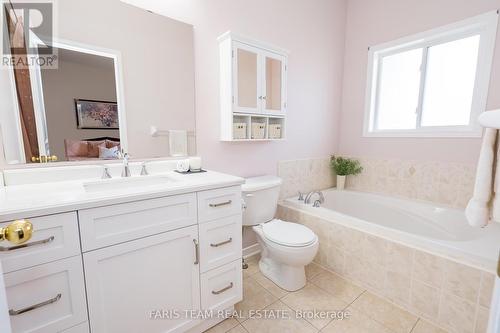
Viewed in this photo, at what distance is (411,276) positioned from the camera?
4.87 feet

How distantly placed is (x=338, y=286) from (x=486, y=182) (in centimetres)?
139

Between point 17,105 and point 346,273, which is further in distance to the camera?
point 346,273

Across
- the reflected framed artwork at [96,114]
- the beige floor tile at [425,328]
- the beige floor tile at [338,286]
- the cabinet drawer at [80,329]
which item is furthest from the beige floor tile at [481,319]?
the reflected framed artwork at [96,114]

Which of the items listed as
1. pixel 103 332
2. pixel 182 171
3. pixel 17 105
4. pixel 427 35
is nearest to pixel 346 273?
pixel 182 171

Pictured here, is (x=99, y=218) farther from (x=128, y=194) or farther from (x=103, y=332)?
(x=103, y=332)

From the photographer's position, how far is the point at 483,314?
48.2 inches

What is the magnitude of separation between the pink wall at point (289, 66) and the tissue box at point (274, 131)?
164mm

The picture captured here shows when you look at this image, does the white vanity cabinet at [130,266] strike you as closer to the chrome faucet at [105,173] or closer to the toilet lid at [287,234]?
the toilet lid at [287,234]

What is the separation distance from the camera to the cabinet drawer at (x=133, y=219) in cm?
89

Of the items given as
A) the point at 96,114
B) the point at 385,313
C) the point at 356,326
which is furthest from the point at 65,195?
the point at 385,313

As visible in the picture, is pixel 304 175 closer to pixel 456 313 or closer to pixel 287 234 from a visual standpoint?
pixel 287 234

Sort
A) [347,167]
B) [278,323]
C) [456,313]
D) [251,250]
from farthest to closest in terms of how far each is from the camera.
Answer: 1. [347,167]
2. [251,250]
3. [278,323]
4. [456,313]

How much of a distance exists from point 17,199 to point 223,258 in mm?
945

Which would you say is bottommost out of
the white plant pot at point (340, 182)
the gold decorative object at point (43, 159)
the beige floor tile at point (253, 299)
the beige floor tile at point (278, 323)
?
the beige floor tile at point (278, 323)
